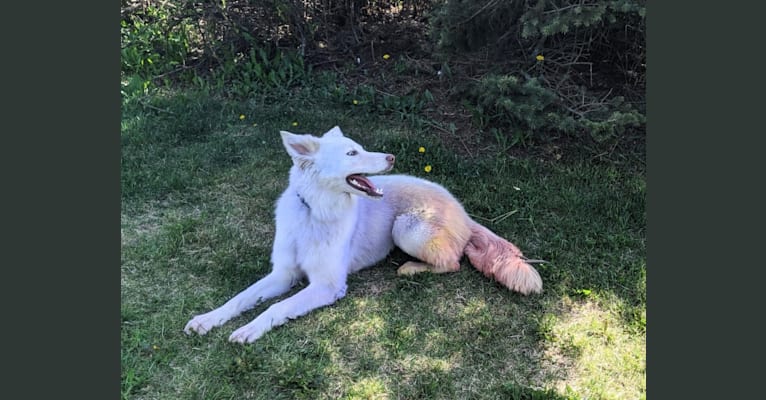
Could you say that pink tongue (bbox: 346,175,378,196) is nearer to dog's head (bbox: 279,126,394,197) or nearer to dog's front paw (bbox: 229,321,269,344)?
dog's head (bbox: 279,126,394,197)

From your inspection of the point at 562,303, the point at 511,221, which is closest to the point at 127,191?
the point at 511,221

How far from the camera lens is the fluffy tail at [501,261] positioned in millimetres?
4070

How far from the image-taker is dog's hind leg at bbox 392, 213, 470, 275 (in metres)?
4.25

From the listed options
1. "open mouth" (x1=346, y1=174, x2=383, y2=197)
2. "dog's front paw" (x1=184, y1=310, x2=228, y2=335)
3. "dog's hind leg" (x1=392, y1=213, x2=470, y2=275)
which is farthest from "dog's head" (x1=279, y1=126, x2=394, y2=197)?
"dog's front paw" (x1=184, y1=310, x2=228, y2=335)

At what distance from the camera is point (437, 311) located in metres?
3.96

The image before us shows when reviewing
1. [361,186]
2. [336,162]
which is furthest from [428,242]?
[336,162]

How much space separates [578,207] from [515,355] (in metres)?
2.00

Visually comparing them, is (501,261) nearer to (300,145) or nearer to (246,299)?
(300,145)

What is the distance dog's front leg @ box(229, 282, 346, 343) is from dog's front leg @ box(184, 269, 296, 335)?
192 millimetres

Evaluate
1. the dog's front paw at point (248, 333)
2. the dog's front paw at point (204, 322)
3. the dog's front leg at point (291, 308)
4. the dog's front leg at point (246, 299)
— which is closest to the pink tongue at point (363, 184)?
the dog's front leg at point (291, 308)

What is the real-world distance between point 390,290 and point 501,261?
31.9 inches

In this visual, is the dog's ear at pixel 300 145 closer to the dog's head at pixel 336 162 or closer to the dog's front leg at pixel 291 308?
the dog's head at pixel 336 162

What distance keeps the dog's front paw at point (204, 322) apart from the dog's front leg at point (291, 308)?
19 cm

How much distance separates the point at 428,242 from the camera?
4.23m
